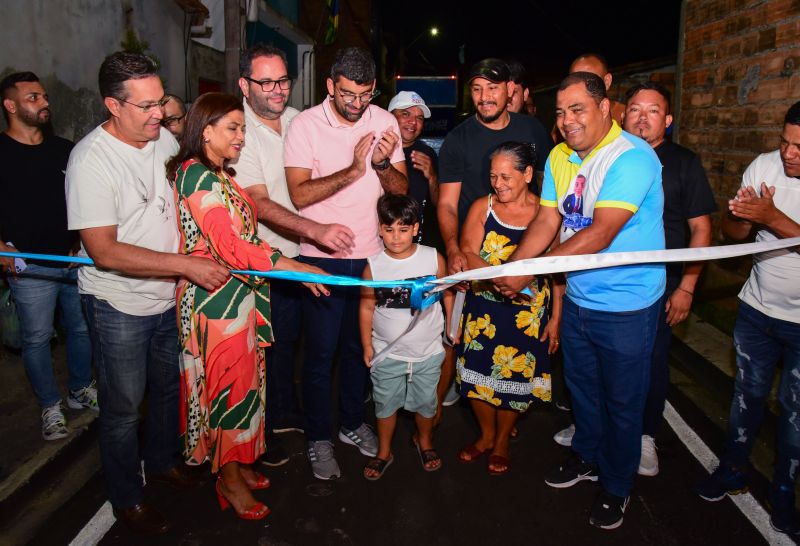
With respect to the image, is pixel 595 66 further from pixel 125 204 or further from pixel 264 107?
pixel 125 204

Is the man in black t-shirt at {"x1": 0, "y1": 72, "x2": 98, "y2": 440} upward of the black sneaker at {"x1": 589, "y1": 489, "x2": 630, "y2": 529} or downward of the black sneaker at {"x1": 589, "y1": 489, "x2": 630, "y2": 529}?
upward

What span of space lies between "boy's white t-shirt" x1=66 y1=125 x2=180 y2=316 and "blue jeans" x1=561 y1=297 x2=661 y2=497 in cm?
239

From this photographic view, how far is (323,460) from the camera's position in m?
3.76

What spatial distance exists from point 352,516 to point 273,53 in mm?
2927

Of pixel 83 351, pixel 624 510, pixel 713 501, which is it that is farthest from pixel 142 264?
pixel 713 501

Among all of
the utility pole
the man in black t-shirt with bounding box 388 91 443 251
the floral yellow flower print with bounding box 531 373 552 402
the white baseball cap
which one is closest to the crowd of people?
the floral yellow flower print with bounding box 531 373 552 402

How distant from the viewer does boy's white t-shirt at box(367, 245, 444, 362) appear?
3543 millimetres

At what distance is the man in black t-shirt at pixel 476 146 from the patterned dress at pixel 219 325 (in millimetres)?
1494

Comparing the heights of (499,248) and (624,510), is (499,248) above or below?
above

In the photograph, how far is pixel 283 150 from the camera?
374 cm

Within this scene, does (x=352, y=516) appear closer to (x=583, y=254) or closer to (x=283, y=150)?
(x=583, y=254)

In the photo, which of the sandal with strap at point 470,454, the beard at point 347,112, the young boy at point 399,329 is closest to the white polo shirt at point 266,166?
the beard at point 347,112

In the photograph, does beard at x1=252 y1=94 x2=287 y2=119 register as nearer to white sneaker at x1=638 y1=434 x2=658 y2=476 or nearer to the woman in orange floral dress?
the woman in orange floral dress

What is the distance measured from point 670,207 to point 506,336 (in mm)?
1359
